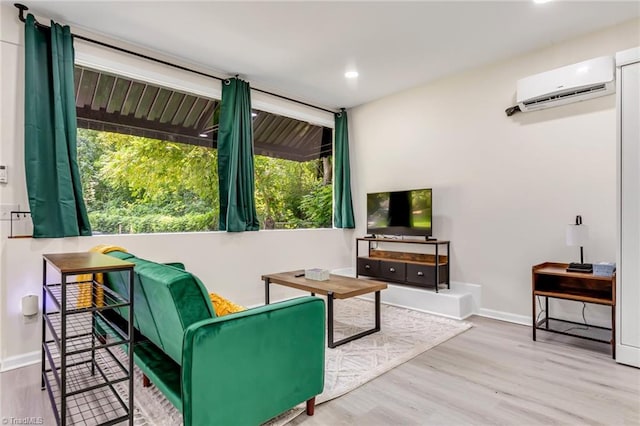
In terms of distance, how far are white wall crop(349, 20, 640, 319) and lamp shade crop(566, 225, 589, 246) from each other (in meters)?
0.30


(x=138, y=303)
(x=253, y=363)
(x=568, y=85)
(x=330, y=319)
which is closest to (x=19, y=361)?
(x=138, y=303)

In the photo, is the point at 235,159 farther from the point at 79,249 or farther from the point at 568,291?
the point at 568,291

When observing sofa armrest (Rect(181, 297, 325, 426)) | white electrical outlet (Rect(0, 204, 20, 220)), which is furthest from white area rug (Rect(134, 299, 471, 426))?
white electrical outlet (Rect(0, 204, 20, 220))

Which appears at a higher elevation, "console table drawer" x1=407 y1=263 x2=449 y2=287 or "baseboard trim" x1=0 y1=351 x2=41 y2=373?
"console table drawer" x1=407 y1=263 x2=449 y2=287

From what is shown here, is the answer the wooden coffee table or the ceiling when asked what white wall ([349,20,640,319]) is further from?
the wooden coffee table

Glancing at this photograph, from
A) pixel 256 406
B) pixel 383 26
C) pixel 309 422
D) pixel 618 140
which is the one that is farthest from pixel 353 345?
pixel 383 26

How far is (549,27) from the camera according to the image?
10.5ft

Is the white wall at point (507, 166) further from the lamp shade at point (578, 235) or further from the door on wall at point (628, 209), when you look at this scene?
the door on wall at point (628, 209)

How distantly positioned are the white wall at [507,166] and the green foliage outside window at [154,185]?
5.90ft

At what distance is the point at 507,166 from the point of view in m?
3.88

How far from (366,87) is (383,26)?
1.50m

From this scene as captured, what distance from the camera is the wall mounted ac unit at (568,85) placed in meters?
3.12

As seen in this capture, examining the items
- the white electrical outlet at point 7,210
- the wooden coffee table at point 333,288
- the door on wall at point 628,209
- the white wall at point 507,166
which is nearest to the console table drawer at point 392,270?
the white wall at point 507,166

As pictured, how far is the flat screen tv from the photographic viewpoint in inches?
170
